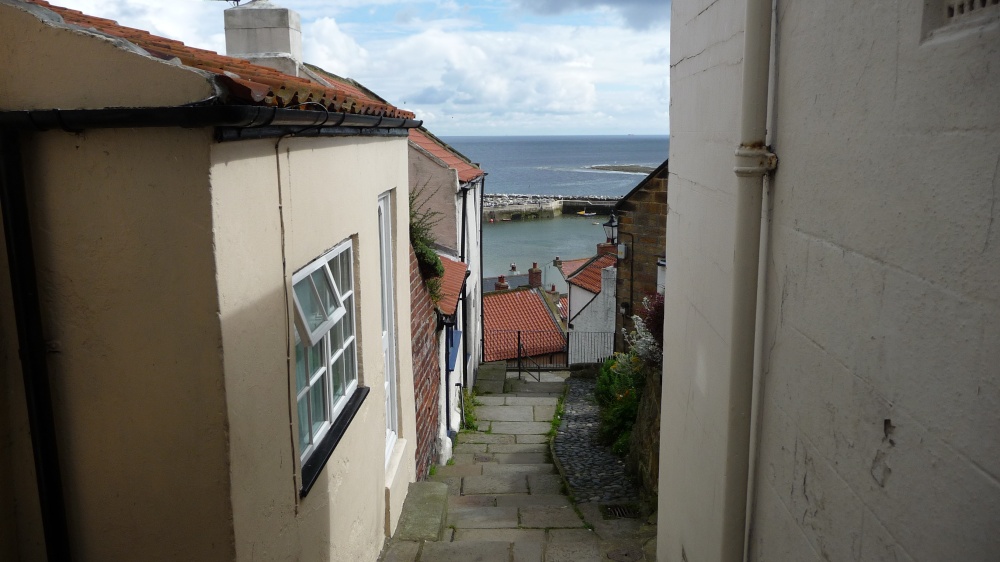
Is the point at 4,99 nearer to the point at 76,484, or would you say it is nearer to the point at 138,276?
the point at 138,276

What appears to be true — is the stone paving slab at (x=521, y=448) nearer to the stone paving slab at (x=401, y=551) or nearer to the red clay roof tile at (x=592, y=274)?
the stone paving slab at (x=401, y=551)

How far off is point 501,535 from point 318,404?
3.44 meters

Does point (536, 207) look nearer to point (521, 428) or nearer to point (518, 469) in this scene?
point (521, 428)

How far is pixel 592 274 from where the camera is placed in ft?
80.7

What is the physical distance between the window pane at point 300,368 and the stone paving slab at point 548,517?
14.1ft

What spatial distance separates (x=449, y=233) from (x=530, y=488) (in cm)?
600

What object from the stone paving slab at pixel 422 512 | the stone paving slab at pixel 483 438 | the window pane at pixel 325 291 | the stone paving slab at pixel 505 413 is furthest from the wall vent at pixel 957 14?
the stone paving slab at pixel 505 413

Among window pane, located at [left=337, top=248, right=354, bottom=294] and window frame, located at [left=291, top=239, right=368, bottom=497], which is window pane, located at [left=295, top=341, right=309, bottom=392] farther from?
window pane, located at [left=337, top=248, right=354, bottom=294]

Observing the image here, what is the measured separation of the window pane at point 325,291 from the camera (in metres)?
4.58

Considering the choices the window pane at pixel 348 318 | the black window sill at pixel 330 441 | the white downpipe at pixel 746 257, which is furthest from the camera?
the window pane at pixel 348 318

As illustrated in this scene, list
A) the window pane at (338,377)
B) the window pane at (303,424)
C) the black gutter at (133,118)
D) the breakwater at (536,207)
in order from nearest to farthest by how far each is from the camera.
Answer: the black gutter at (133,118)
the window pane at (303,424)
the window pane at (338,377)
the breakwater at (536,207)

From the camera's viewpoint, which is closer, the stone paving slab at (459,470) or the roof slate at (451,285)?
the stone paving slab at (459,470)

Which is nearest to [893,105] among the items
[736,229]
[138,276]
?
[736,229]

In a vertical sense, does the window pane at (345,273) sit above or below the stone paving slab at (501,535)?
above
